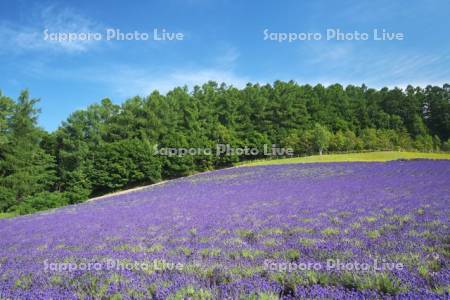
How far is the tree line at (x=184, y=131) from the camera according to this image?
41.2 metres

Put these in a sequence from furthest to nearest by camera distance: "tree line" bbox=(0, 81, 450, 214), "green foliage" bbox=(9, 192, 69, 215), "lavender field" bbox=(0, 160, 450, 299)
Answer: "tree line" bbox=(0, 81, 450, 214)
"green foliage" bbox=(9, 192, 69, 215)
"lavender field" bbox=(0, 160, 450, 299)

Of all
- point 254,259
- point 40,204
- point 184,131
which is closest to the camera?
point 254,259

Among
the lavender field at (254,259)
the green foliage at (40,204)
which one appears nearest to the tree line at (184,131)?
the green foliage at (40,204)

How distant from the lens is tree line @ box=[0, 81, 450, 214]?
41.2 m

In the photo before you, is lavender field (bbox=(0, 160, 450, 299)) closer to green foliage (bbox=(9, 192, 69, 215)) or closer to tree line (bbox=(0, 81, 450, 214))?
green foliage (bbox=(9, 192, 69, 215))

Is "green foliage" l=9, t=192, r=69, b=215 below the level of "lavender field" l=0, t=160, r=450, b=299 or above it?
below

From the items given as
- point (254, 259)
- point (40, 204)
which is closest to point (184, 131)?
point (40, 204)

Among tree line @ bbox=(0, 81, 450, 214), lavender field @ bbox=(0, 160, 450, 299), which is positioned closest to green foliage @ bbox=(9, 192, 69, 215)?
tree line @ bbox=(0, 81, 450, 214)

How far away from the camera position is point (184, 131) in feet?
199

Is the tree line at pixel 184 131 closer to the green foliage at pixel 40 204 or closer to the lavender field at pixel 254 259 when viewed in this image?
the green foliage at pixel 40 204

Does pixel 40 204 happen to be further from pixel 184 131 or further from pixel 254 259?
pixel 184 131

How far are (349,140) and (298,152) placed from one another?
993cm

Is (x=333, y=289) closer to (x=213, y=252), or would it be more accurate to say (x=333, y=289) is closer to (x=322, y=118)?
(x=213, y=252)

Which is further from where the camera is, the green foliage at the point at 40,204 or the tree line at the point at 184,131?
the tree line at the point at 184,131
